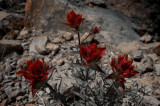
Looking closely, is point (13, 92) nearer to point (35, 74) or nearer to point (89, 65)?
point (35, 74)

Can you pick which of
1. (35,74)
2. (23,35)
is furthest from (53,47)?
(35,74)

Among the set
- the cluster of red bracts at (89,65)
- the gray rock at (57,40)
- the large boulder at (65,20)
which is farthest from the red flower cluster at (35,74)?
the large boulder at (65,20)

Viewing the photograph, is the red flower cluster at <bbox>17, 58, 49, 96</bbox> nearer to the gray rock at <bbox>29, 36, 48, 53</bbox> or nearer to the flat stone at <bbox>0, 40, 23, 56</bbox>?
the gray rock at <bbox>29, 36, 48, 53</bbox>

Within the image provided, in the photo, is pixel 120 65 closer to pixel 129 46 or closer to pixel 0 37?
pixel 129 46

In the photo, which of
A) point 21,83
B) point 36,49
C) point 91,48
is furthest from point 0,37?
point 91,48

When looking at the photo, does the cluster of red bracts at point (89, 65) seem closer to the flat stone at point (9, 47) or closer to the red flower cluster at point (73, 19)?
the red flower cluster at point (73, 19)
